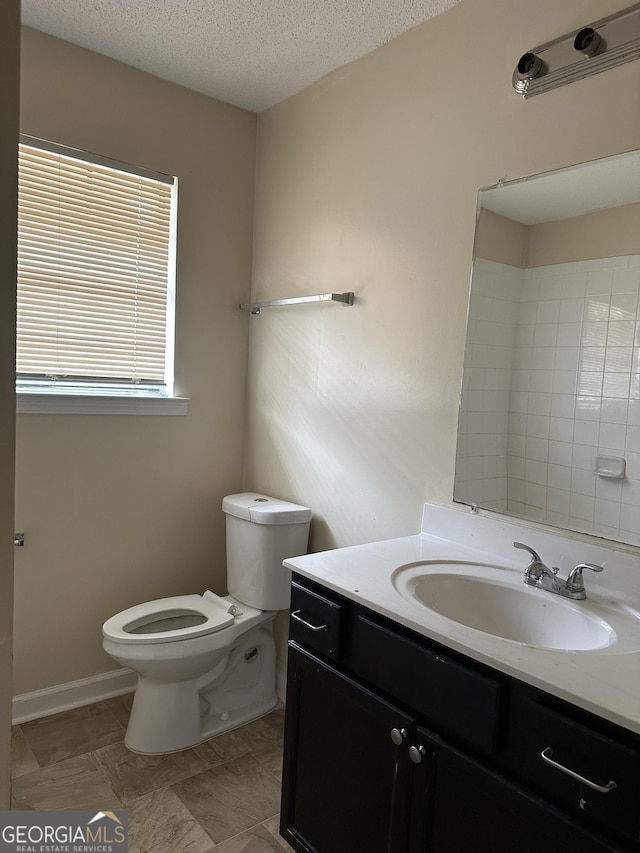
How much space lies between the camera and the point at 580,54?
143 cm

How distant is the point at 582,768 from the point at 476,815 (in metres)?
0.27

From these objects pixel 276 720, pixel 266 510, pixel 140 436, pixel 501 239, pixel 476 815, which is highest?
pixel 501 239

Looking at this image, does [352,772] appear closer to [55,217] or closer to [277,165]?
[55,217]

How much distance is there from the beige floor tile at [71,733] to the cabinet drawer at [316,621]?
1.06 metres

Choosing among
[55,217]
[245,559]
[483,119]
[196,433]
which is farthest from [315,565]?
[55,217]

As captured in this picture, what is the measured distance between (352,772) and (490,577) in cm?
57

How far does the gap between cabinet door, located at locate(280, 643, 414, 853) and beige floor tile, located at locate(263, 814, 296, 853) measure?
14 cm

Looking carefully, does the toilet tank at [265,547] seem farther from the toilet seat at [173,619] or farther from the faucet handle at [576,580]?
the faucet handle at [576,580]

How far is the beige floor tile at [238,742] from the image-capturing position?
2.06 m

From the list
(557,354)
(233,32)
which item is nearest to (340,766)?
(557,354)

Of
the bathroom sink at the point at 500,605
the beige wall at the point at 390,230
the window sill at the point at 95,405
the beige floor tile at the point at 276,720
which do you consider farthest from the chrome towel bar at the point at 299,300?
the beige floor tile at the point at 276,720

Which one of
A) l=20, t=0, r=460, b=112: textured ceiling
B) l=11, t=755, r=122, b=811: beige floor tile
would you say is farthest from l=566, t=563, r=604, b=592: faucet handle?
l=20, t=0, r=460, b=112: textured ceiling

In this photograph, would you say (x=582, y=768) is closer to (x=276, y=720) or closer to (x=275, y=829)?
(x=275, y=829)

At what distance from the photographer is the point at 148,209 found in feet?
7.69
